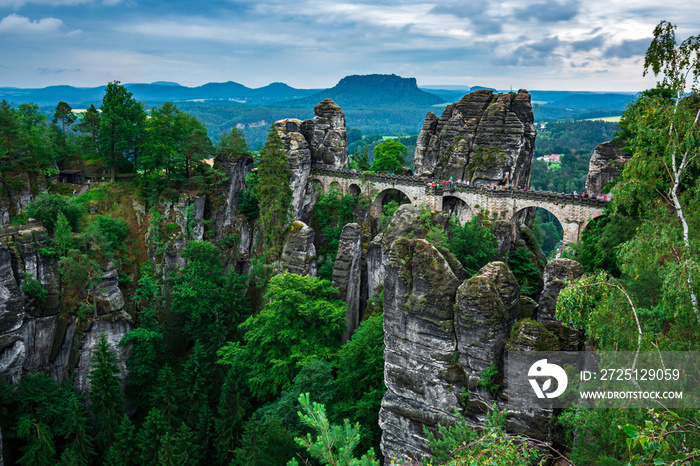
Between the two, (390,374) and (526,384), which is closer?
(526,384)

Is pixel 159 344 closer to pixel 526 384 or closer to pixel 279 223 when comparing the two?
pixel 279 223

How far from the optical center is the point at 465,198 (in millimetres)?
41406

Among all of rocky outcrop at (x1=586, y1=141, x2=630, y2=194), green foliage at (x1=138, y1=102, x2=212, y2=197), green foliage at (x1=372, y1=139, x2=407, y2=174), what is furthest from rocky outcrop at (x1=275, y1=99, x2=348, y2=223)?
rocky outcrop at (x1=586, y1=141, x2=630, y2=194)

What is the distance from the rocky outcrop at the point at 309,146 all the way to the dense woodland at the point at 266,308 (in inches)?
89.7

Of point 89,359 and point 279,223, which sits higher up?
point 279,223

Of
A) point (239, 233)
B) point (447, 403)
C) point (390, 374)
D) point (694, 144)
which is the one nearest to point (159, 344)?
point (239, 233)

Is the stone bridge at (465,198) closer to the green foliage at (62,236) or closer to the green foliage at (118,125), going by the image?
the green foliage at (118,125)

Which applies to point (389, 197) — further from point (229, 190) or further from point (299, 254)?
point (229, 190)

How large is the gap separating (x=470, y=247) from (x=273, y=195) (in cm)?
1736

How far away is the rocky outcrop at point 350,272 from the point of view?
3450 centimetres

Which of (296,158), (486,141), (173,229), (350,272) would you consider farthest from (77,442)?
(486,141)

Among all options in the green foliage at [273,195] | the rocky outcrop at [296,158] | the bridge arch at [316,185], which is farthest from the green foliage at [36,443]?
the bridge arch at [316,185]

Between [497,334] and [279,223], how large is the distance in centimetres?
2600

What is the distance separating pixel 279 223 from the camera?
40.3 metres
